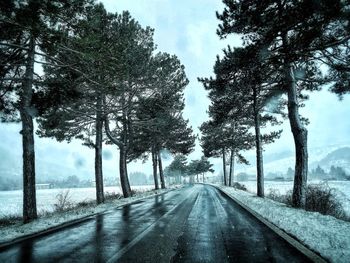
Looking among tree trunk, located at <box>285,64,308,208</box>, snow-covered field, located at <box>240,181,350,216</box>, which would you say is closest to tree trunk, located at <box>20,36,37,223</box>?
tree trunk, located at <box>285,64,308,208</box>

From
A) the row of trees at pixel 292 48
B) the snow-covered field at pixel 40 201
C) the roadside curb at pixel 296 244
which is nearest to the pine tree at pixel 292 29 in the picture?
the row of trees at pixel 292 48

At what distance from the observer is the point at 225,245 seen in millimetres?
5609

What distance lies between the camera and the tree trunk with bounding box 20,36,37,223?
10.1 metres

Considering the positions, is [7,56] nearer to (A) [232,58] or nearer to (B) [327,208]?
(A) [232,58]

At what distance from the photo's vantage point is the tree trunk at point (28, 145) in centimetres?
1008

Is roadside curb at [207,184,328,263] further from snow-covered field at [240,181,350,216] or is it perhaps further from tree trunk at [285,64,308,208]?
snow-covered field at [240,181,350,216]

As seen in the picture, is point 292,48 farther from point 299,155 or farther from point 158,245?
point 158,245

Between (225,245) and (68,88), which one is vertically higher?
(68,88)

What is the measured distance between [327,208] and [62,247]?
10.9 metres

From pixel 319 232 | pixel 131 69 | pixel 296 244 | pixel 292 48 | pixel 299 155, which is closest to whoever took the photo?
pixel 296 244

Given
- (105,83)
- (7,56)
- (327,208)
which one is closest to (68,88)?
(105,83)

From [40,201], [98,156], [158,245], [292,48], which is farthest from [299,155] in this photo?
[40,201]

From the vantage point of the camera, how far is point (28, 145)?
33.6ft

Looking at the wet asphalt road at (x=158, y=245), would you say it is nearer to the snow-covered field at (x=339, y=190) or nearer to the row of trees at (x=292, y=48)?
the row of trees at (x=292, y=48)
